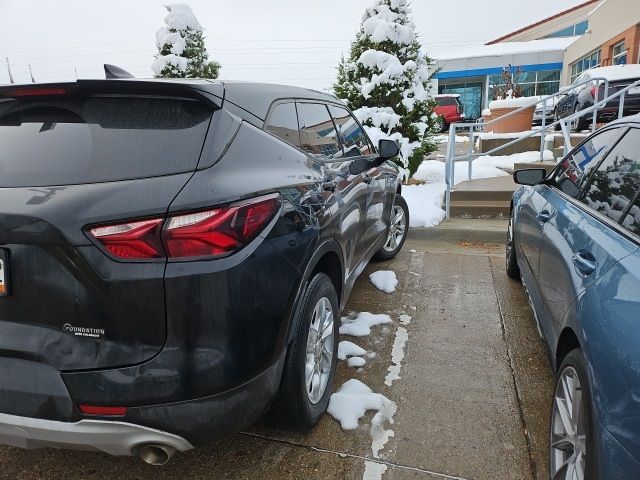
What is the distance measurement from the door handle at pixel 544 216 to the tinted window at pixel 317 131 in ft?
4.41

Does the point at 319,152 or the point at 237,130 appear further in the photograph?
the point at 319,152

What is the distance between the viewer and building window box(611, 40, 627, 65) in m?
20.0

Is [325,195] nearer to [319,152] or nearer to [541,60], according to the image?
[319,152]

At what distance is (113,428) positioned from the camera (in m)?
1.70

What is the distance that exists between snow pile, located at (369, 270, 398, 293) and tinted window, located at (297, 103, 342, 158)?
1646 millimetres

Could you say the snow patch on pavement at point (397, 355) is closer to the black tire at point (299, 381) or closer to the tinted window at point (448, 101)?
the black tire at point (299, 381)

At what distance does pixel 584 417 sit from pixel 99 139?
6.60 ft

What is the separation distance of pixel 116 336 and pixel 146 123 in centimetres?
82

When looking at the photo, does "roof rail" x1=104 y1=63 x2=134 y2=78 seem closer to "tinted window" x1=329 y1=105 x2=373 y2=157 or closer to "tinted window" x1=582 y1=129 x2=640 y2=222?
"tinted window" x1=329 y1=105 x2=373 y2=157

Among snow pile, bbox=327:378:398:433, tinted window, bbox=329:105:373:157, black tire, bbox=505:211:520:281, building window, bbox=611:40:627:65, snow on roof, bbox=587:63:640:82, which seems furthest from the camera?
building window, bbox=611:40:627:65

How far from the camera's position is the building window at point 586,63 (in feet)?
82.0

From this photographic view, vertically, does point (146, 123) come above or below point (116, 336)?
above

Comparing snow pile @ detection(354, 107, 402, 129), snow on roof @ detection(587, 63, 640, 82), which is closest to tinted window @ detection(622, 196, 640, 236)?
snow pile @ detection(354, 107, 402, 129)

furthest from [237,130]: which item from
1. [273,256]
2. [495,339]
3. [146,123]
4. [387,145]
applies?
[495,339]
